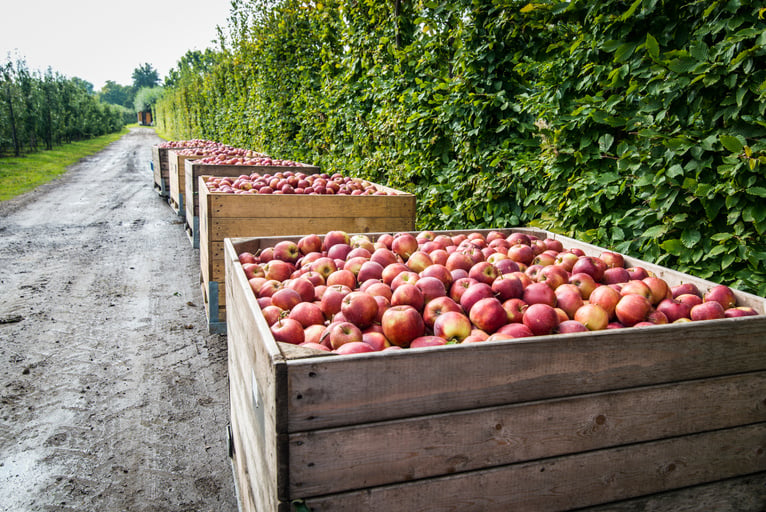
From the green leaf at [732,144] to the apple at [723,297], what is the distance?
75 centimetres

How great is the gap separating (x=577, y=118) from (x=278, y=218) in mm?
2471

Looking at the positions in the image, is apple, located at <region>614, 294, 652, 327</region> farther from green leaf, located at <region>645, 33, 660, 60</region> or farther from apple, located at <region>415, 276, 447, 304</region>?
green leaf, located at <region>645, 33, 660, 60</region>

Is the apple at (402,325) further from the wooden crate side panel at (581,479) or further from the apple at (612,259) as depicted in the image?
the apple at (612,259)

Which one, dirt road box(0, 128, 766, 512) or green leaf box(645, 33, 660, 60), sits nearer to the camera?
dirt road box(0, 128, 766, 512)

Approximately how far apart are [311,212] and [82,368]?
83.9 inches

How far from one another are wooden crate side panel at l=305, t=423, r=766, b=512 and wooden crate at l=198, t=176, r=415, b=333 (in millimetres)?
3284

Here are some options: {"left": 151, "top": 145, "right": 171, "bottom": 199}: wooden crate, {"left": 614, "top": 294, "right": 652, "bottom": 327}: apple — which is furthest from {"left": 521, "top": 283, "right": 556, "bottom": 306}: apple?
{"left": 151, "top": 145, "right": 171, "bottom": 199}: wooden crate

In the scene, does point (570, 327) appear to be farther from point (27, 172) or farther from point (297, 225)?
point (27, 172)

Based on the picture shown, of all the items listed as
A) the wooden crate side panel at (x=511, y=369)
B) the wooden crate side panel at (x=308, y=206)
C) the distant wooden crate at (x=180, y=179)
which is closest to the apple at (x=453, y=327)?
the wooden crate side panel at (x=511, y=369)

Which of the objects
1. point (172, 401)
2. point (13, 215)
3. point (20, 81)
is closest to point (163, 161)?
point (13, 215)

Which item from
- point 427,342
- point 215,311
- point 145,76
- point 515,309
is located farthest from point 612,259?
point 145,76

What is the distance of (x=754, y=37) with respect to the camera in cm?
236

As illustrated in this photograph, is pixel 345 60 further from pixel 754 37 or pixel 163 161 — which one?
pixel 163 161

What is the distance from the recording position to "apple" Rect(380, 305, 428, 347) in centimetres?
181
